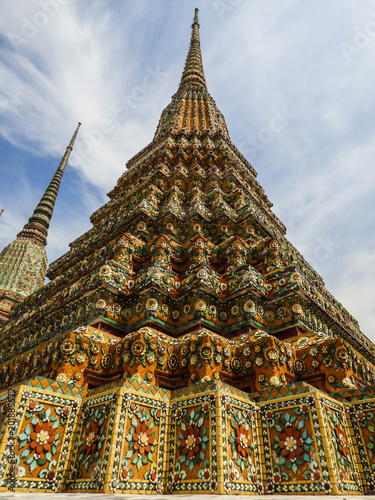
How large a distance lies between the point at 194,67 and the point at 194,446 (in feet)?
74.6

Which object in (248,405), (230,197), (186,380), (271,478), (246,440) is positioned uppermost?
(230,197)

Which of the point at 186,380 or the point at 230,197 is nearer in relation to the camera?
the point at 186,380

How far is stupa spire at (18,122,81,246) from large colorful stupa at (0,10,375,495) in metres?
11.6

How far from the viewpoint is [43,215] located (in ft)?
65.4

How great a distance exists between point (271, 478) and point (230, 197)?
7.36m

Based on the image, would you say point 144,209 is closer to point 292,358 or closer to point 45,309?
point 45,309

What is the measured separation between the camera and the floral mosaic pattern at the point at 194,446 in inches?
122

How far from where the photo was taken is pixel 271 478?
3.22 meters

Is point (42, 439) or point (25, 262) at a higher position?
point (25, 262)

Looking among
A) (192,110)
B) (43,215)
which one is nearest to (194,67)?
(192,110)

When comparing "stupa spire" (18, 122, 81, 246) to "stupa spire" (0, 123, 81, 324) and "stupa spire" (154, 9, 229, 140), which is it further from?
"stupa spire" (154, 9, 229, 140)

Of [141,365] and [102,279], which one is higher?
[102,279]

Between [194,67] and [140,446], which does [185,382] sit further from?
[194,67]

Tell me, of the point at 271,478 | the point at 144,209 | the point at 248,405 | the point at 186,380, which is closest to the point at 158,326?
the point at 186,380
